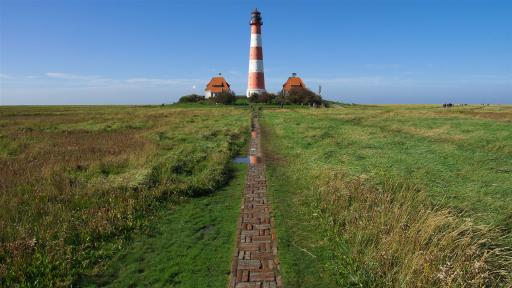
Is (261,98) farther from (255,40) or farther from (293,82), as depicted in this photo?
(293,82)

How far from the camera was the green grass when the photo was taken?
5500 mm

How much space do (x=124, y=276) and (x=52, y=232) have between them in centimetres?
209

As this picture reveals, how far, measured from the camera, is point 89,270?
575cm

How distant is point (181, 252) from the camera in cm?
644

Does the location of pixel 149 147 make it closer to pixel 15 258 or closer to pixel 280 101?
pixel 15 258

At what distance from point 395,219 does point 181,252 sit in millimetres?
3784

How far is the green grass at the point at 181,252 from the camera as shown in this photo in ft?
18.0

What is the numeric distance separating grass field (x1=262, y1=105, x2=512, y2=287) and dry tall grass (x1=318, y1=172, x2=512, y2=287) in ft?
0.05

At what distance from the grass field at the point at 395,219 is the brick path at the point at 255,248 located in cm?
21

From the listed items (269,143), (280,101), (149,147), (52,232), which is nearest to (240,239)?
(52,232)

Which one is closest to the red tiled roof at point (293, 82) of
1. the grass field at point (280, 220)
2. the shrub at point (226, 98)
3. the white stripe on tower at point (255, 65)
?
the shrub at point (226, 98)

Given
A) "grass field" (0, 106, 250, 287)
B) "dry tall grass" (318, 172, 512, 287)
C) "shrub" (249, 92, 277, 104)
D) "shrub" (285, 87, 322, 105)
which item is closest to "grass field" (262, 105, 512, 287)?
"dry tall grass" (318, 172, 512, 287)

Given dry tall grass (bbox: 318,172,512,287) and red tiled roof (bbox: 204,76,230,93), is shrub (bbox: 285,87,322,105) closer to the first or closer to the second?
red tiled roof (bbox: 204,76,230,93)

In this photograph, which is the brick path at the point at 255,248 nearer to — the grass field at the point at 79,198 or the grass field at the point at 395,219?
the grass field at the point at 395,219
